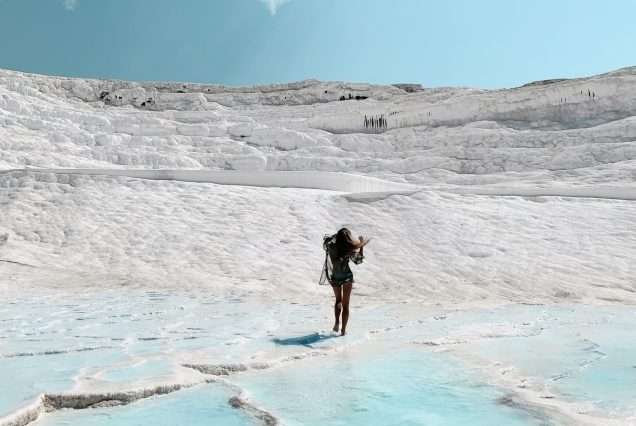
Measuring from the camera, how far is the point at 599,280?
432 inches

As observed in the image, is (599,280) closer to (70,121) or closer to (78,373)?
(78,373)

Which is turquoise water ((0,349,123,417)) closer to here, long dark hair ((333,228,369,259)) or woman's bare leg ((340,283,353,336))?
woman's bare leg ((340,283,353,336))

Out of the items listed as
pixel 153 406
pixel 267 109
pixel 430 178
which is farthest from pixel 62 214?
pixel 267 109

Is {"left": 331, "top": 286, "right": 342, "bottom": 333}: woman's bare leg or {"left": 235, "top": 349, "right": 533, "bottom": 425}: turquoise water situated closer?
{"left": 235, "top": 349, "right": 533, "bottom": 425}: turquoise water

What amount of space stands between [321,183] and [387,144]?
64.0ft

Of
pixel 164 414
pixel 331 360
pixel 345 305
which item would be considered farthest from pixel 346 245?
pixel 164 414

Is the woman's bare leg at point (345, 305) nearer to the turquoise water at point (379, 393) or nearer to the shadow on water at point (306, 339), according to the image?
the shadow on water at point (306, 339)

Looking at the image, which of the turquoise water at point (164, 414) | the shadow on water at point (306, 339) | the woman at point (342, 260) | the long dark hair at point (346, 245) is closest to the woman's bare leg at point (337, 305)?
the woman at point (342, 260)

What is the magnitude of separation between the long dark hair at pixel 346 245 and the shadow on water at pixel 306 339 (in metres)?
0.90

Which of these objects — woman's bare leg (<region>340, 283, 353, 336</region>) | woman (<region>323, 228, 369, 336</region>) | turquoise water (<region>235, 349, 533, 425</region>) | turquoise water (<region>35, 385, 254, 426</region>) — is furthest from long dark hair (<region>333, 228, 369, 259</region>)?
turquoise water (<region>35, 385, 254, 426</region>)

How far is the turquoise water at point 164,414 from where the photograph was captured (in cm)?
349

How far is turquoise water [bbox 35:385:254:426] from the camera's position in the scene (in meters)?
3.49

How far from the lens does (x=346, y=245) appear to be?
641cm

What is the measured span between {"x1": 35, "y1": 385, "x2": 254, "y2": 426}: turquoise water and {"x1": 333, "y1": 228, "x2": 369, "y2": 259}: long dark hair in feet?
8.90
